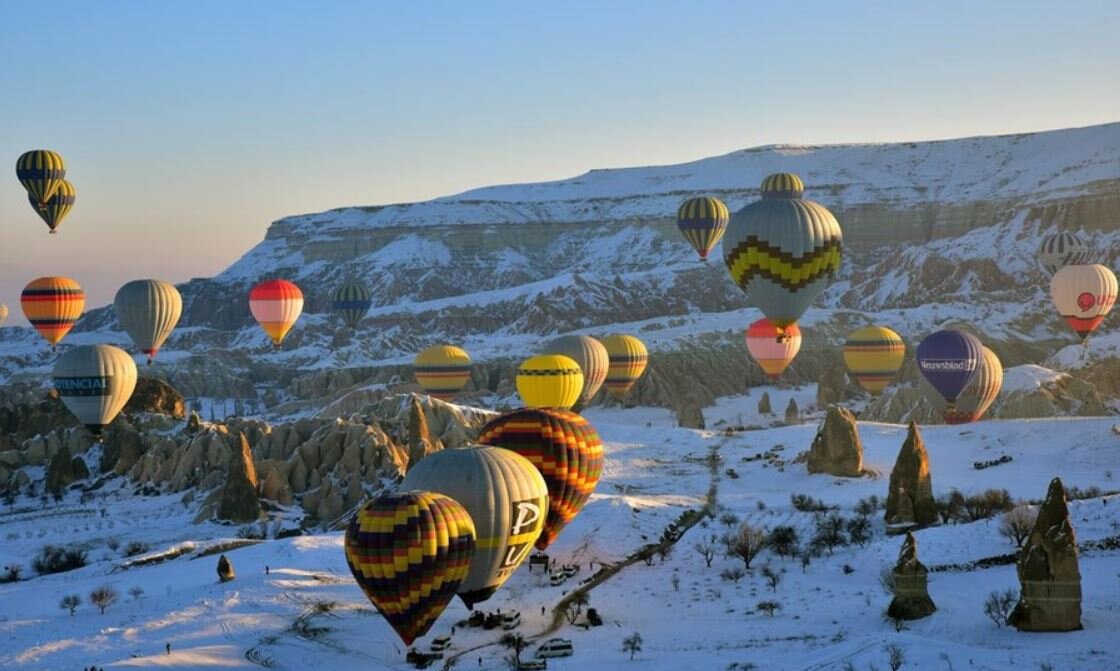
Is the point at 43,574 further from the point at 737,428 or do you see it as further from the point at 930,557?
the point at 737,428

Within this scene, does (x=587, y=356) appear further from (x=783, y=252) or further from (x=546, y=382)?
(x=783, y=252)

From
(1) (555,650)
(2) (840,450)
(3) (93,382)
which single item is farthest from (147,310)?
(1) (555,650)

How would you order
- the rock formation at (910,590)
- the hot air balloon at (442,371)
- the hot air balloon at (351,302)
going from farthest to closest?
the hot air balloon at (351,302)
the hot air balloon at (442,371)
the rock formation at (910,590)

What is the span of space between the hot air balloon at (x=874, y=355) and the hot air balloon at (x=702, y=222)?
1420 cm

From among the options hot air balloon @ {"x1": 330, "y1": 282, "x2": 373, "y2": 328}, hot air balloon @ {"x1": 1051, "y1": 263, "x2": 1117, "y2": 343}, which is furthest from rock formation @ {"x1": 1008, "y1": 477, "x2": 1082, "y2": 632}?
hot air balloon @ {"x1": 330, "y1": 282, "x2": 373, "y2": 328}

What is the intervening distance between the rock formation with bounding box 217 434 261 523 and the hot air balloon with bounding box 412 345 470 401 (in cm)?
4149

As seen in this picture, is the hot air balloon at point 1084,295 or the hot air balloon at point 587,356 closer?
the hot air balloon at point 587,356

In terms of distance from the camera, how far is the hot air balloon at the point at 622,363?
10194 cm

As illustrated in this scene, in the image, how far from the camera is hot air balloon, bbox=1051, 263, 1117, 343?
3991 inches

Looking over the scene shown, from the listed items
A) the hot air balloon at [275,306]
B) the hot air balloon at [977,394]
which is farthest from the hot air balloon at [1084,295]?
the hot air balloon at [275,306]

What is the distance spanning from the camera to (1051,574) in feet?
121

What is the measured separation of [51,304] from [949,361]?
55596 millimetres

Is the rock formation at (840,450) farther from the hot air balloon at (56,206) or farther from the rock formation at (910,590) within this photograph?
the hot air balloon at (56,206)

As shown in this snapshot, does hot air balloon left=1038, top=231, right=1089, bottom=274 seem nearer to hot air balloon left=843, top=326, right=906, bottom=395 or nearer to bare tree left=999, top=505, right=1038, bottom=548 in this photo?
hot air balloon left=843, top=326, right=906, bottom=395
